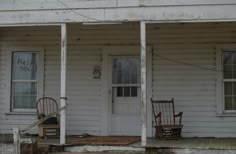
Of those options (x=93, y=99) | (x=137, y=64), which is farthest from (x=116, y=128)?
(x=137, y=64)

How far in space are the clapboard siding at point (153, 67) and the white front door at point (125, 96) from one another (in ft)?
1.19

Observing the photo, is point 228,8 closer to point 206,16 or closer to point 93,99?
point 206,16

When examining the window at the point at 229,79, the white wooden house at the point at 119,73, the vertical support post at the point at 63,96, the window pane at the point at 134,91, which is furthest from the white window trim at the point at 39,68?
the window at the point at 229,79

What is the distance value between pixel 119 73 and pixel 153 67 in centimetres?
92

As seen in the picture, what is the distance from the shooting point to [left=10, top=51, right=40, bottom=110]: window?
38.3 ft

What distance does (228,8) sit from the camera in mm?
9039

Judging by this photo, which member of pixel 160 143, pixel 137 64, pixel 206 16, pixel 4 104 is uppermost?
pixel 206 16

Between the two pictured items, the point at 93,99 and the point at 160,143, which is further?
the point at 93,99

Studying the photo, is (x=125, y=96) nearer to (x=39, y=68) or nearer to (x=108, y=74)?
(x=108, y=74)

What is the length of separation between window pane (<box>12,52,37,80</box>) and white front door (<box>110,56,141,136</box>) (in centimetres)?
215

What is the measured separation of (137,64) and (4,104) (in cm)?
375

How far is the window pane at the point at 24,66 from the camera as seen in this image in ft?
38.5

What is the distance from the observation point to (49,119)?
10.7 metres

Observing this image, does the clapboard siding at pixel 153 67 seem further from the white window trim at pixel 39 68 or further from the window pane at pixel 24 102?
the window pane at pixel 24 102
